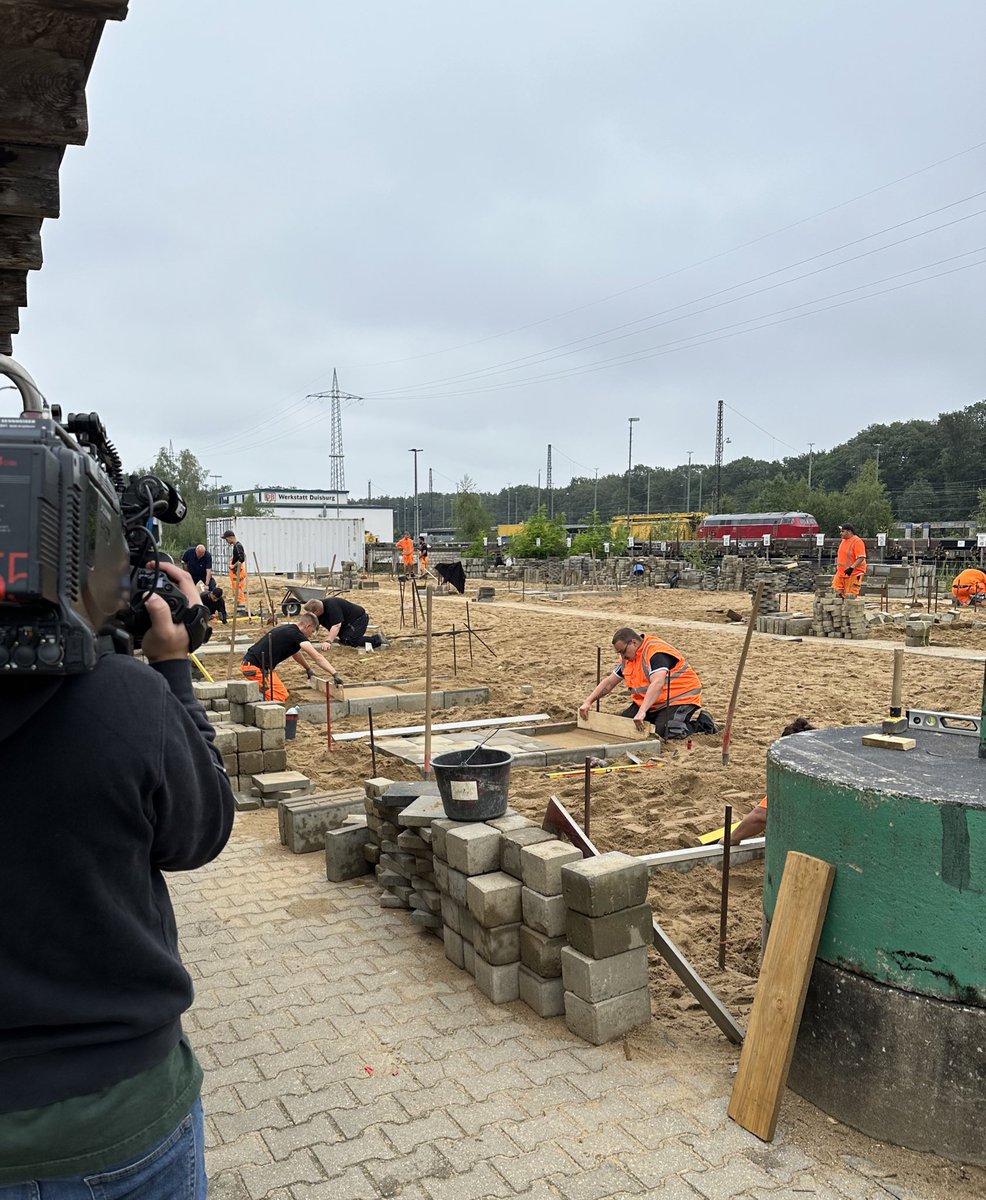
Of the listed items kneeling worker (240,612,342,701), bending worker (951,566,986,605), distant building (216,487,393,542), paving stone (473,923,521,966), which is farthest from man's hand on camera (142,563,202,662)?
distant building (216,487,393,542)

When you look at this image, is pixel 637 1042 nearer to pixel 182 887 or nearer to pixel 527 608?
pixel 182 887

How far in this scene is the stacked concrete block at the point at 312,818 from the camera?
5.76 m

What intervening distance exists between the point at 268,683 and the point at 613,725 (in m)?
3.63

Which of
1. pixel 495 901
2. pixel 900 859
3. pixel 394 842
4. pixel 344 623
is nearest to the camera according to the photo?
pixel 900 859

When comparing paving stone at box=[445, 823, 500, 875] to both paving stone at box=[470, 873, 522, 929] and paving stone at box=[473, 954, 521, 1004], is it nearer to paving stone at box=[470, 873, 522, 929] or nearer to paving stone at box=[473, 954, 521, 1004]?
paving stone at box=[470, 873, 522, 929]

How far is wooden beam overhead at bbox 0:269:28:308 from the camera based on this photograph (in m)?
3.24

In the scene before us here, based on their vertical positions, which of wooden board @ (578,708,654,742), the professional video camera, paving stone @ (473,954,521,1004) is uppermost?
the professional video camera

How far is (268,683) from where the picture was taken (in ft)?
30.6

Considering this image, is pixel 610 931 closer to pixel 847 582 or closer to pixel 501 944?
pixel 501 944

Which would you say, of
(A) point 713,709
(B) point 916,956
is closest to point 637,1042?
(B) point 916,956

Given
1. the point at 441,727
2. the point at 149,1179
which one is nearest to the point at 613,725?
the point at 441,727

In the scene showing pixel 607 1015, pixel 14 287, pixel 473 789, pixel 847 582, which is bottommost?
pixel 607 1015

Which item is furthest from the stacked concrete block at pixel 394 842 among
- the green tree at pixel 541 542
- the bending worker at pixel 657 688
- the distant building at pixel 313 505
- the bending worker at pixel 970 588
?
the distant building at pixel 313 505

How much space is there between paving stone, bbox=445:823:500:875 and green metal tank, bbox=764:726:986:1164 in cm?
136
